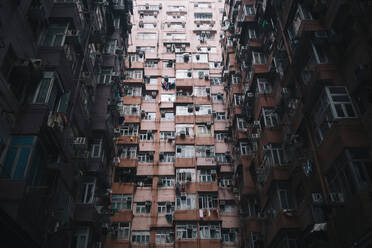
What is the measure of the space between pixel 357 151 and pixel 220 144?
59.1 ft

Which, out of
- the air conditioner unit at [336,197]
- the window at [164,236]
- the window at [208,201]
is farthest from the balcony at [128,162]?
the air conditioner unit at [336,197]

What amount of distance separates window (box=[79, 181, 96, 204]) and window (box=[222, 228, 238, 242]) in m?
11.0

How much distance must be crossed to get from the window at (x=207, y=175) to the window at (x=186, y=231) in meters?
3.91

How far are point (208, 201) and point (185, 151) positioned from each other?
488 centimetres

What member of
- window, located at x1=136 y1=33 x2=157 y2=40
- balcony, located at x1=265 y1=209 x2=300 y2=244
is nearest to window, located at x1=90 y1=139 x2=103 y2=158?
balcony, located at x1=265 y1=209 x2=300 y2=244

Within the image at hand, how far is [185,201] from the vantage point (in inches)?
1026

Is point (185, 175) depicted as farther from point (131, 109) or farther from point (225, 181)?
point (131, 109)

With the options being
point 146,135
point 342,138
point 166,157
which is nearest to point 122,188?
point 166,157

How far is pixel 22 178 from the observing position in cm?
1194

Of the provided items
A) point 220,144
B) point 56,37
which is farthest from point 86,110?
point 220,144

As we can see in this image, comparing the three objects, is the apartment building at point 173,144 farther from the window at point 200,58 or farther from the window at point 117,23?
the window at point 117,23

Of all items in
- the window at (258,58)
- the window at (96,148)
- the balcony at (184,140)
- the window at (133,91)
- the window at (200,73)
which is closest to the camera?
the window at (96,148)

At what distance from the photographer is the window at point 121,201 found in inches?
1011

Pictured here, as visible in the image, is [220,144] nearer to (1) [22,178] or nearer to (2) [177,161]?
(2) [177,161]
